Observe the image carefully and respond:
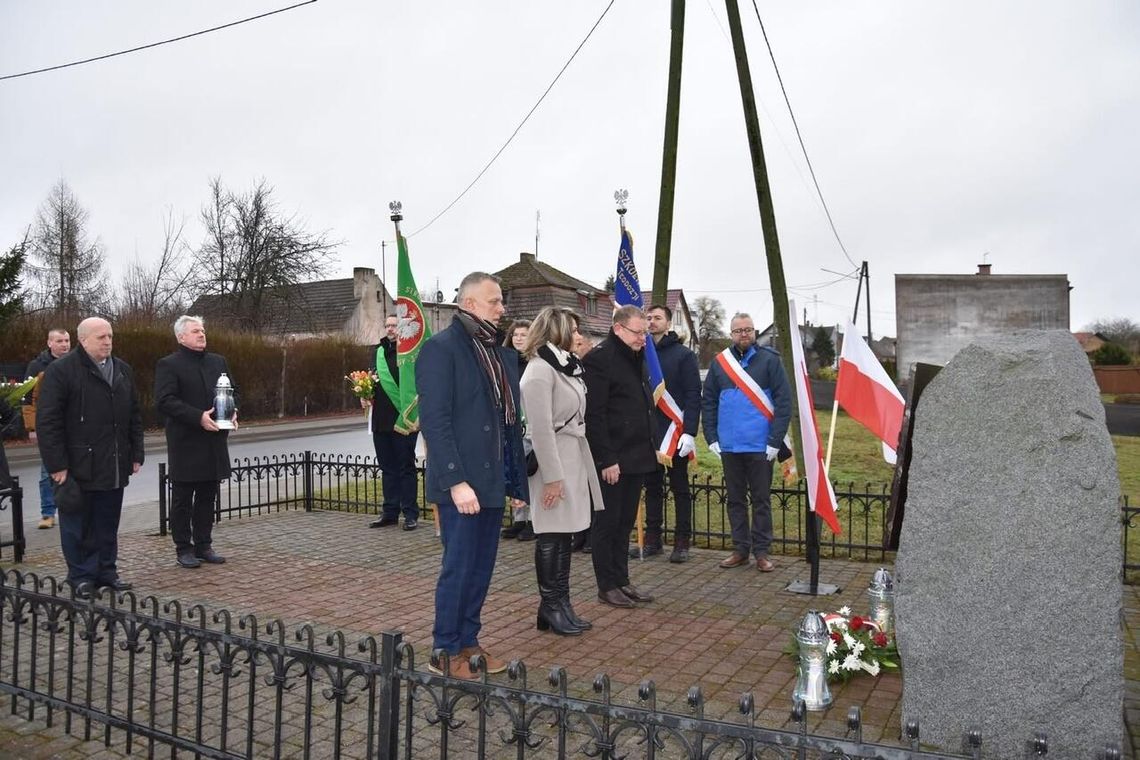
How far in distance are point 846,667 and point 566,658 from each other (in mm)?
1480

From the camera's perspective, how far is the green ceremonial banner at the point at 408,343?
26.3 feet

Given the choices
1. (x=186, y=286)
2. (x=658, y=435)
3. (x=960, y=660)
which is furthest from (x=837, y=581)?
(x=186, y=286)

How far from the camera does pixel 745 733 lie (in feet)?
7.63

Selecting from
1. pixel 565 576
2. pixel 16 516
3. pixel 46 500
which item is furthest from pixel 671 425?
pixel 46 500

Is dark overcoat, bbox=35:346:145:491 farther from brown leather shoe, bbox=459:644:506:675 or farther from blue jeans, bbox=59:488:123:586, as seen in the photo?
brown leather shoe, bbox=459:644:506:675

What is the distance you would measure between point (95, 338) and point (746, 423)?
4.77 m

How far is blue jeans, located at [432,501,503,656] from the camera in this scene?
4.30 metres

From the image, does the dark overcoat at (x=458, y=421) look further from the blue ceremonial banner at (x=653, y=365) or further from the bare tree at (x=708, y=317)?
the bare tree at (x=708, y=317)

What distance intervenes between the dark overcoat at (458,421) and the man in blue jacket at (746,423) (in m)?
2.75

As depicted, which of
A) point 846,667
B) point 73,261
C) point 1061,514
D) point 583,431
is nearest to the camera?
point 1061,514

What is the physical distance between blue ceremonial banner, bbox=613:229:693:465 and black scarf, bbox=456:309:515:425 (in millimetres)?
2301

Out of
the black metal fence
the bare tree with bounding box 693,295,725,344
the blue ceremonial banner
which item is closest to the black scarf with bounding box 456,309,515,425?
the blue ceremonial banner

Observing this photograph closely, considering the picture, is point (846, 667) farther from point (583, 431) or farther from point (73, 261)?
point (73, 261)

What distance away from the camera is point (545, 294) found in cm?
4309
